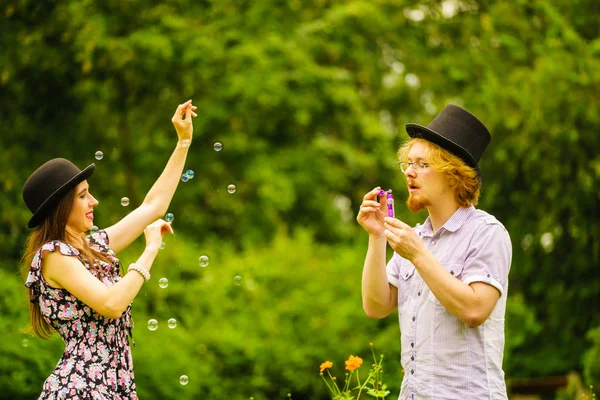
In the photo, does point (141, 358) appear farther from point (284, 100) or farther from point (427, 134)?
point (284, 100)

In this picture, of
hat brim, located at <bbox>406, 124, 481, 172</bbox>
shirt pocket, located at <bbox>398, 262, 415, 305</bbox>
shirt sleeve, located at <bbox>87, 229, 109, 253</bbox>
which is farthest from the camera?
shirt sleeve, located at <bbox>87, 229, 109, 253</bbox>

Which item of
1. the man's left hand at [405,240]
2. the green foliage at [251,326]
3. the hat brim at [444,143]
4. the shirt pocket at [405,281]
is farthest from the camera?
the green foliage at [251,326]

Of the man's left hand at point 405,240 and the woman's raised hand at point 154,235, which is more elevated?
the man's left hand at point 405,240

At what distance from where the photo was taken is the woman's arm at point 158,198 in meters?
3.89

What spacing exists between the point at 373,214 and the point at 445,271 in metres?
0.52

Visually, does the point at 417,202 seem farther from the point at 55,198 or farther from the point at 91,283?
the point at 55,198

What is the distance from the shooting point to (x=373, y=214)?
3502mm

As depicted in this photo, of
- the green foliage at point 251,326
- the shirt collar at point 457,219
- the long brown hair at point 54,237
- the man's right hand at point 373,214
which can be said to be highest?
the shirt collar at point 457,219

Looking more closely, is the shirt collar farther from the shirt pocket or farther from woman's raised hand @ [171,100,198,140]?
woman's raised hand @ [171,100,198,140]

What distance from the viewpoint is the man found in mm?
3100

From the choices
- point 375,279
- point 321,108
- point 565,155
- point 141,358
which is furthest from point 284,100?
point 375,279

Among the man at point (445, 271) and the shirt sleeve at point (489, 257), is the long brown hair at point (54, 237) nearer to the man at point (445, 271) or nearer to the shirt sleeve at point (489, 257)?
the man at point (445, 271)

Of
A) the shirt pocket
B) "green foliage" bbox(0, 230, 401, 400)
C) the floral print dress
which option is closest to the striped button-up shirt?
the shirt pocket

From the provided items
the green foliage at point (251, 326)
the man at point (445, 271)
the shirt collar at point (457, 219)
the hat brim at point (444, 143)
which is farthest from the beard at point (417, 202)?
→ the green foliage at point (251, 326)
